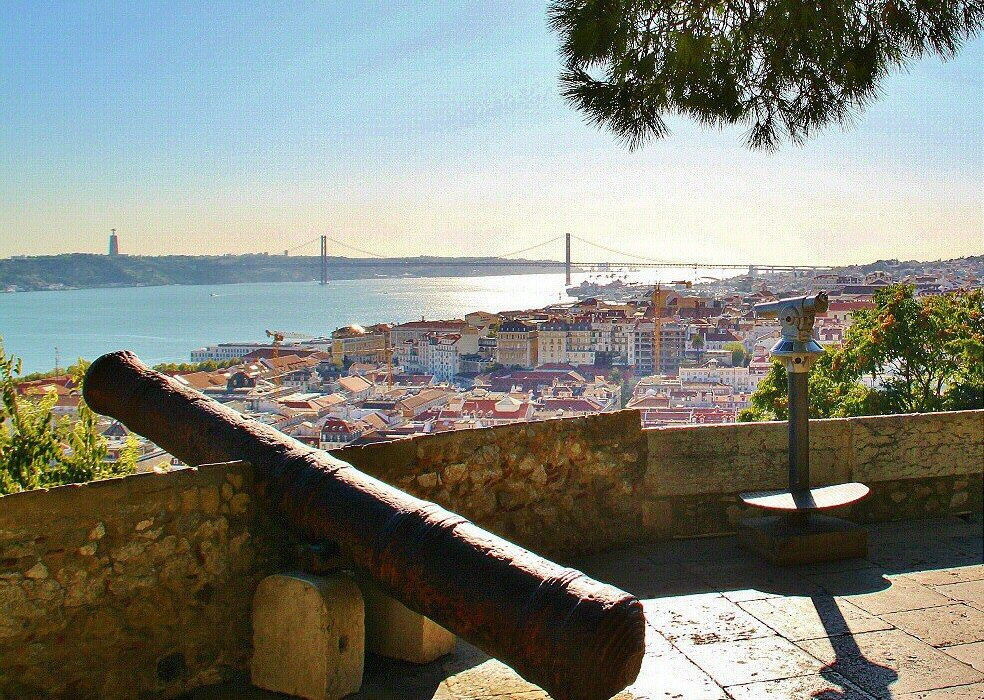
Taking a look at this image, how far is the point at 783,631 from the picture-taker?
3.22 metres

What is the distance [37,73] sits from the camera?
15.7 meters

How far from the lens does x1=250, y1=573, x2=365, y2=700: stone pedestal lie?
2.67 metres

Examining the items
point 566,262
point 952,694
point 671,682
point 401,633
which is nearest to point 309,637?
point 401,633

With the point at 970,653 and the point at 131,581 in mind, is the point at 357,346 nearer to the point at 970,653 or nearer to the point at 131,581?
the point at 131,581

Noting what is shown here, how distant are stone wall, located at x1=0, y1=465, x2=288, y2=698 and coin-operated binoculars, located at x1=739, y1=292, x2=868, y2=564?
215 cm

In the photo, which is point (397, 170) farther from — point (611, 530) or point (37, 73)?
point (611, 530)

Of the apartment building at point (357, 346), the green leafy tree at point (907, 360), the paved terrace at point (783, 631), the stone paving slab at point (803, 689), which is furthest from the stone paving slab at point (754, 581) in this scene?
the apartment building at point (357, 346)

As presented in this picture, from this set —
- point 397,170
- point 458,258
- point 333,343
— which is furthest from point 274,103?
point 333,343

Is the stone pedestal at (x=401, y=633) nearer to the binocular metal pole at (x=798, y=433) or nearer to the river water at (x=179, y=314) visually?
the binocular metal pole at (x=798, y=433)

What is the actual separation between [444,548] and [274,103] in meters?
28.2

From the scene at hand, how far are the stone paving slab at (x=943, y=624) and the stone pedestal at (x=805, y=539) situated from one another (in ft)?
2.04

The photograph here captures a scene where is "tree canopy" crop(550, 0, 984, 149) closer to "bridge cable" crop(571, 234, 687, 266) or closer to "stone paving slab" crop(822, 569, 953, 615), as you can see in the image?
"stone paving slab" crop(822, 569, 953, 615)

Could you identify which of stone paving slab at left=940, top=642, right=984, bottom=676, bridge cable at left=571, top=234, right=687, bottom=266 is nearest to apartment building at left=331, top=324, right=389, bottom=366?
stone paving slab at left=940, top=642, right=984, bottom=676

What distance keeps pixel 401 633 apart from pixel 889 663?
5.09 feet
